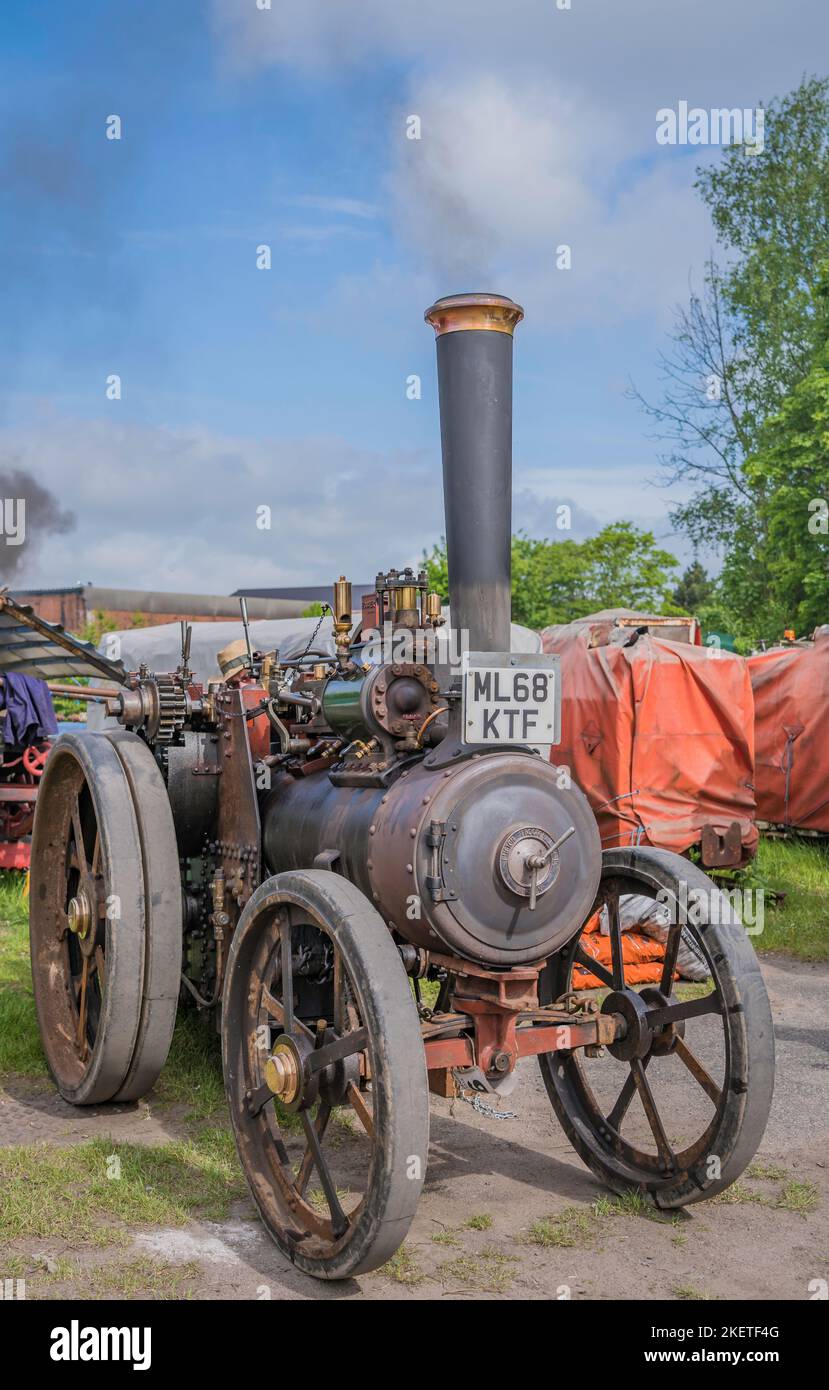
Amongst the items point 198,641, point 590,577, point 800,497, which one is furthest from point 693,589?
point 198,641

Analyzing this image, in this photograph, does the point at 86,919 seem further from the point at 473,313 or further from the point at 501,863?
the point at 473,313

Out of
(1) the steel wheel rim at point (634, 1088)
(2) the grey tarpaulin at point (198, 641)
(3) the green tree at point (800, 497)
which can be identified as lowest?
(1) the steel wheel rim at point (634, 1088)

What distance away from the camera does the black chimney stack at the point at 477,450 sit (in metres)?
3.57

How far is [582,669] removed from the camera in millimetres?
9219

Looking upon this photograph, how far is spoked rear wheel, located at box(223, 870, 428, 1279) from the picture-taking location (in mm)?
2984

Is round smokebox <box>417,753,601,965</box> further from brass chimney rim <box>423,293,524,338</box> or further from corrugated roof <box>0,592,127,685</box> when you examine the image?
corrugated roof <box>0,592,127,685</box>

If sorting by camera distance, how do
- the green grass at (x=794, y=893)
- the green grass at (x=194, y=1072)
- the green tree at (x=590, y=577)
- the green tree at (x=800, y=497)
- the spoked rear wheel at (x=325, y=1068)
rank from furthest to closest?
the green tree at (x=590, y=577) < the green tree at (x=800, y=497) < the green grass at (x=794, y=893) < the green grass at (x=194, y=1072) < the spoked rear wheel at (x=325, y=1068)

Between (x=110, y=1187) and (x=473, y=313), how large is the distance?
9.41 feet

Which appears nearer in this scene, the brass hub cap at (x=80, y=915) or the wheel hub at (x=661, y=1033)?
the wheel hub at (x=661, y=1033)

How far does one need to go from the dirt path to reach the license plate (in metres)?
1.42

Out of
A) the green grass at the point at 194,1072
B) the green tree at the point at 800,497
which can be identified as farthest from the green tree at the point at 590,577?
the green grass at the point at 194,1072

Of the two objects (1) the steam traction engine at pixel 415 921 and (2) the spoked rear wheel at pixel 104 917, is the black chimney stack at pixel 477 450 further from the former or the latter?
(2) the spoked rear wheel at pixel 104 917

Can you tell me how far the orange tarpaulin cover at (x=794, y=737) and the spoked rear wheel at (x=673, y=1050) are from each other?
6328mm
